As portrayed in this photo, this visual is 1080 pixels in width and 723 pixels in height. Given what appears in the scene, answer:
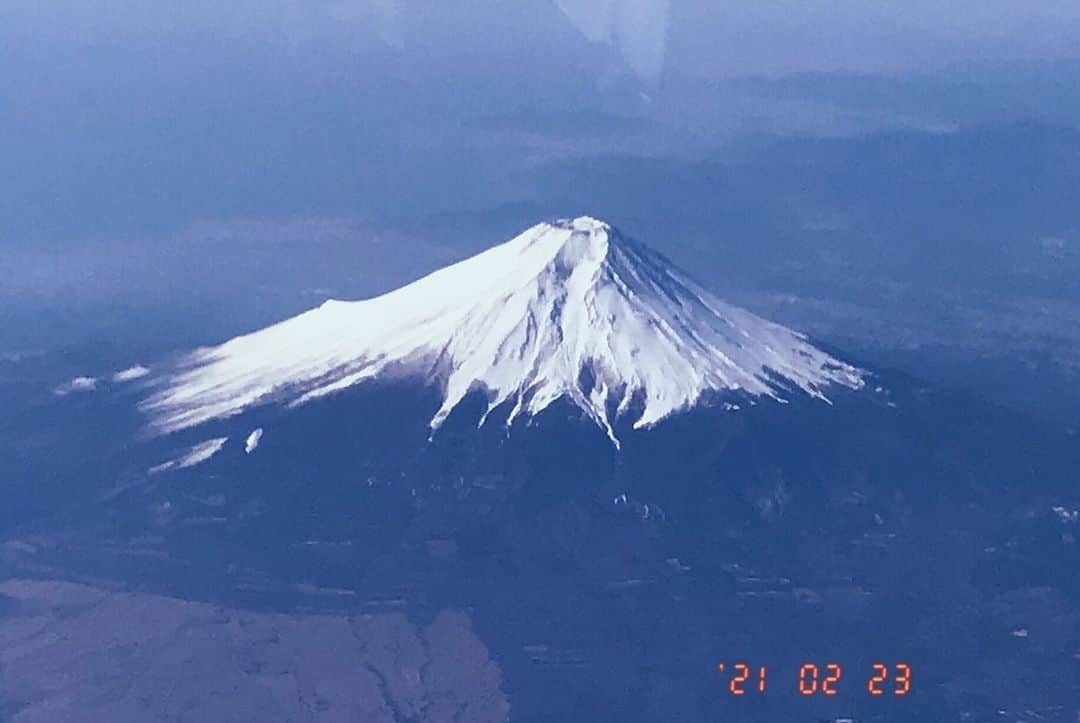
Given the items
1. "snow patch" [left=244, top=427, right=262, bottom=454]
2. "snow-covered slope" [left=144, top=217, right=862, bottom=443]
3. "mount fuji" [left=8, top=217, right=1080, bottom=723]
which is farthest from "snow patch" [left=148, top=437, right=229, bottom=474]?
"snow-covered slope" [left=144, top=217, right=862, bottom=443]

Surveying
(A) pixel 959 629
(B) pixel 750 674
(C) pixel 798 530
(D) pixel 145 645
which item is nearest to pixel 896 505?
(C) pixel 798 530

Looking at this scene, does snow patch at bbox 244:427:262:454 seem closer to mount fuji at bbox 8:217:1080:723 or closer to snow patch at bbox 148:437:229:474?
mount fuji at bbox 8:217:1080:723

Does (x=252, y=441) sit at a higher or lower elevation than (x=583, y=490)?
higher

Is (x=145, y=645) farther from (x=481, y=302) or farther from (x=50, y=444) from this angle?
(x=481, y=302)

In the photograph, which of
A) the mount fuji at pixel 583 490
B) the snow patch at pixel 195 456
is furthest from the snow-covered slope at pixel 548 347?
the snow patch at pixel 195 456

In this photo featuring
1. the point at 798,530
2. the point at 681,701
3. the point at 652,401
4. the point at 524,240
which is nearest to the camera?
the point at 681,701

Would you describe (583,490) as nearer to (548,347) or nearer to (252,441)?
(548,347)

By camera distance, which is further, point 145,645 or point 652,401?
point 652,401

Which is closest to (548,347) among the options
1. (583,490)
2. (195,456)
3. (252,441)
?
(583,490)
